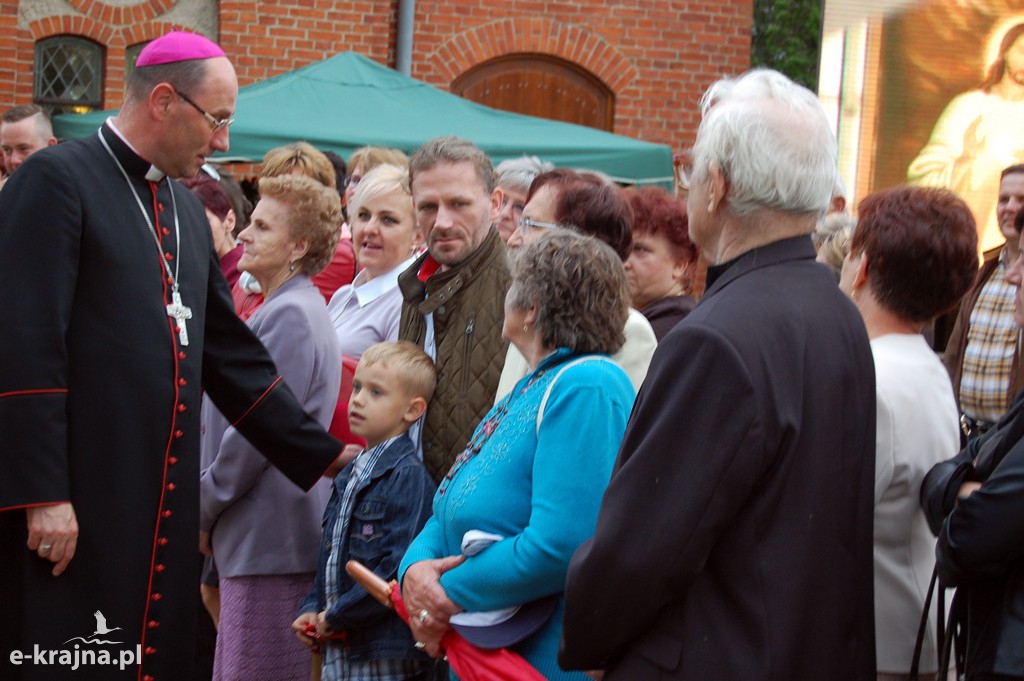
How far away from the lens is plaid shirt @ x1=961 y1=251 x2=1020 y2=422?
5691mm

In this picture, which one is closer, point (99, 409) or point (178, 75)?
point (99, 409)

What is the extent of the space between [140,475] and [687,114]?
30.2 feet

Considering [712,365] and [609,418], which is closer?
[712,365]

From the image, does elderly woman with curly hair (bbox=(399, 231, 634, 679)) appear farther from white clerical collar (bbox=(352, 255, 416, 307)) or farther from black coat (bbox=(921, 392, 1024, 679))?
white clerical collar (bbox=(352, 255, 416, 307))

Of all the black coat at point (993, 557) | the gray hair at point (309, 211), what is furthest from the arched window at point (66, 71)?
the black coat at point (993, 557)

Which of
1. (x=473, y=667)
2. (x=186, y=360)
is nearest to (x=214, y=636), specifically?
(x=186, y=360)

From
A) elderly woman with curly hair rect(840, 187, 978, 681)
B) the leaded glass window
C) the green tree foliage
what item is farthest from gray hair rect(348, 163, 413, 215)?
the green tree foliage

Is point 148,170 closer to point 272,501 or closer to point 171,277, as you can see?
point 171,277

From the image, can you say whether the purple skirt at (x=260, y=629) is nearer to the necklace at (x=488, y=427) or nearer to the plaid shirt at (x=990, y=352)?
the necklace at (x=488, y=427)

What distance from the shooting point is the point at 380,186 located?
188 inches

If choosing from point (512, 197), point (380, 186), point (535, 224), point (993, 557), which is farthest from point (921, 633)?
point (512, 197)

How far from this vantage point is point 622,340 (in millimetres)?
3100

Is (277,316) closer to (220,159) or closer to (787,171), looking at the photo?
(787,171)

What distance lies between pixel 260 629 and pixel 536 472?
1.70 m
